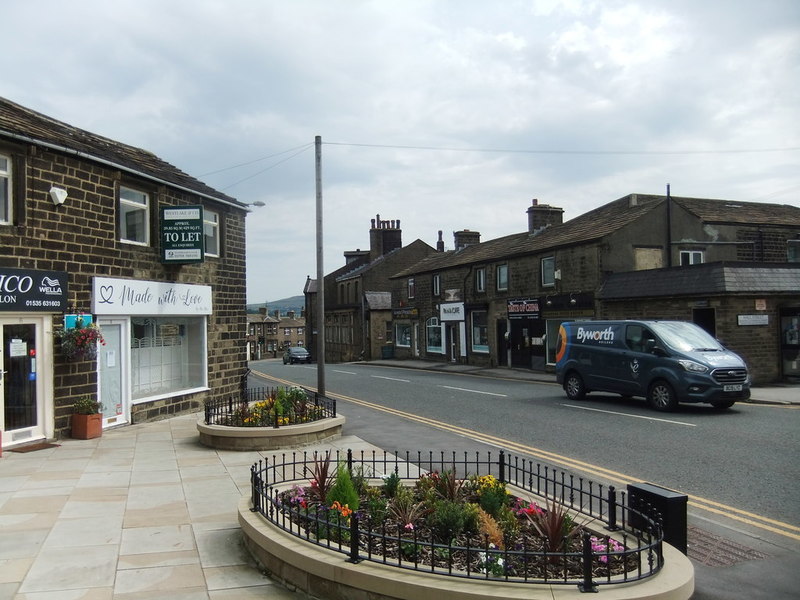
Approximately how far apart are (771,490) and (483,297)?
2651 cm

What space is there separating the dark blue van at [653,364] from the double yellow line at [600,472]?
5.38 meters

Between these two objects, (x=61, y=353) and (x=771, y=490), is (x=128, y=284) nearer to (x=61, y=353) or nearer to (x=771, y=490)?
(x=61, y=353)

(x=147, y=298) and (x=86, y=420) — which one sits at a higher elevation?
(x=147, y=298)

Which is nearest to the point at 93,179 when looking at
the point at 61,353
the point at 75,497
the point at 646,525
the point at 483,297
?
the point at 61,353

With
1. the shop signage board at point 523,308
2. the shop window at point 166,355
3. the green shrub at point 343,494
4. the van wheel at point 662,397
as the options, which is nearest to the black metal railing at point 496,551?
the green shrub at point 343,494

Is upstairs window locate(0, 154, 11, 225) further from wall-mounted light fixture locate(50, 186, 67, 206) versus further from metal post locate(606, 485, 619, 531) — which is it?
metal post locate(606, 485, 619, 531)

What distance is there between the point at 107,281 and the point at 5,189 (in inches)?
102

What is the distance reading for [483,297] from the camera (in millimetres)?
34531

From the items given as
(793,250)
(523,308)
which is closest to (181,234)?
(523,308)

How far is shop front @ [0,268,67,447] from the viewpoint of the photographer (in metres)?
10.7

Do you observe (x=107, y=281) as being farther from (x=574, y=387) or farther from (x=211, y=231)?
(x=574, y=387)

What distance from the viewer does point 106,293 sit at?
508 inches

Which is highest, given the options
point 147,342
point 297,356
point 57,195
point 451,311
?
point 57,195

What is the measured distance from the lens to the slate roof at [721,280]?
20344mm
